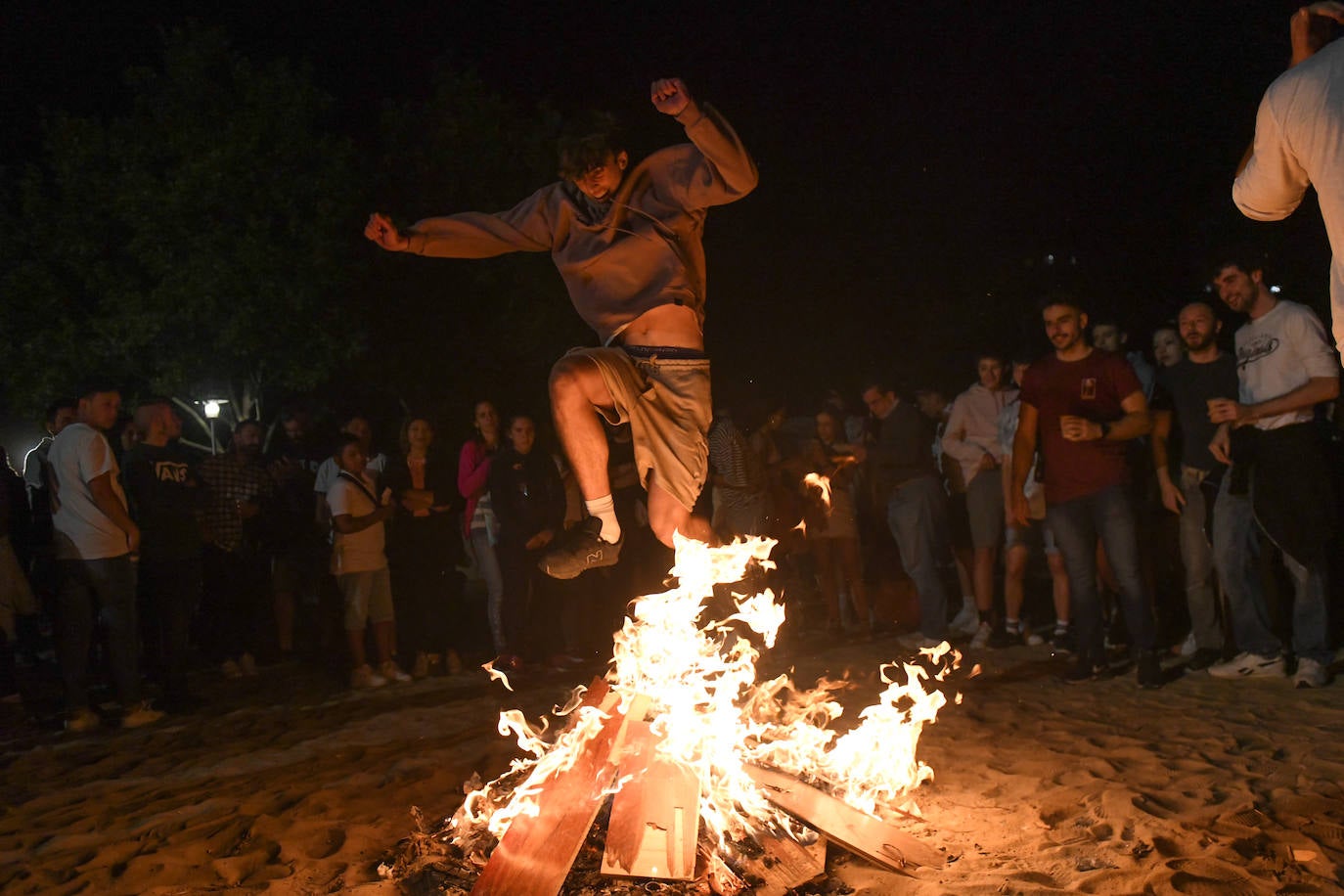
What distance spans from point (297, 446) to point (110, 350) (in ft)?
59.7

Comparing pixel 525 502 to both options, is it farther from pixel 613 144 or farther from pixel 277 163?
pixel 277 163

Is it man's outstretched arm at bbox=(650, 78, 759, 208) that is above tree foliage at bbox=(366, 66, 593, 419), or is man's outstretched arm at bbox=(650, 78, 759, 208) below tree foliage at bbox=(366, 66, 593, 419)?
below

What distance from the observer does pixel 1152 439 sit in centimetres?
674

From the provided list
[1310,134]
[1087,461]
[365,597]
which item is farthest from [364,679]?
[1310,134]

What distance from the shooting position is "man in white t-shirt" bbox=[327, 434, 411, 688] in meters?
7.65

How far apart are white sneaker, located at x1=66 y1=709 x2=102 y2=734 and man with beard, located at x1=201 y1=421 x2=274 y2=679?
159cm

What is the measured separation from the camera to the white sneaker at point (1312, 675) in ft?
18.9

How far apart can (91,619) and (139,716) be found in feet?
2.42

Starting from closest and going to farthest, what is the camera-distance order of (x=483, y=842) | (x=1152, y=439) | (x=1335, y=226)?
1. (x=1335, y=226)
2. (x=483, y=842)
3. (x=1152, y=439)

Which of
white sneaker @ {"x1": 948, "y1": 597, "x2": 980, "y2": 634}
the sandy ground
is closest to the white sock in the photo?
the sandy ground

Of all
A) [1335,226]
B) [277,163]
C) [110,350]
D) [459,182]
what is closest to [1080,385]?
[1335,226]

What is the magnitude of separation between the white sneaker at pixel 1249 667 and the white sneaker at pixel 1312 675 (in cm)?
23

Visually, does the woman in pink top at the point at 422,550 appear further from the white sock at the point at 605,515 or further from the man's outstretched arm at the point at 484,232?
the white sock at the point at 605,515

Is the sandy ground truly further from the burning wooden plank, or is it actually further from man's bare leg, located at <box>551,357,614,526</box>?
man's bare leg, located at <box>551,357,614,526</box>
